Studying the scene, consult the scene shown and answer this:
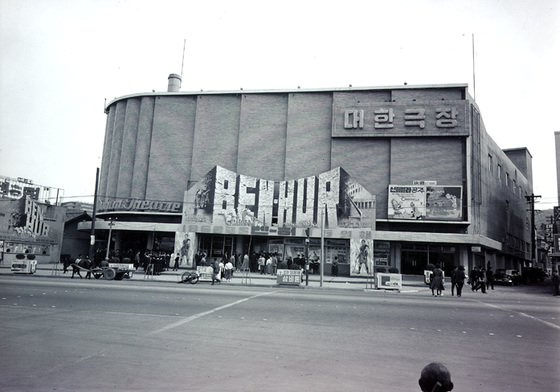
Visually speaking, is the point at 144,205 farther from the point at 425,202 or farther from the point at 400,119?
the point at 425,202

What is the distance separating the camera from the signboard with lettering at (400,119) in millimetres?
39906

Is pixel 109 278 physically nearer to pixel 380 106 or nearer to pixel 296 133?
pixel 296 133

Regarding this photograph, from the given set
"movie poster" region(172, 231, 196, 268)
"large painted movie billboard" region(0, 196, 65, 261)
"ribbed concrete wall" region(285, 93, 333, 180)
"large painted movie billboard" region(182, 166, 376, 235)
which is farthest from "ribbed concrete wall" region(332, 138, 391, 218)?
"large painted movie billboard" region(0, 196, 65, 261)

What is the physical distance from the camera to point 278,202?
4191cm

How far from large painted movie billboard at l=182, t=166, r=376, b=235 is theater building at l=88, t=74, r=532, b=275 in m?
0.10

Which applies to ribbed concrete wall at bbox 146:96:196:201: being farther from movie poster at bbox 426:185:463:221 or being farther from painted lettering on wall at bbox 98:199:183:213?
movie poster at bbox 426:185:463:221

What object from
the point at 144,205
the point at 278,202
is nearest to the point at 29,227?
the point at 144,205

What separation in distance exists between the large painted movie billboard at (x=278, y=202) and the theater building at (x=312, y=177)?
102 millimetres

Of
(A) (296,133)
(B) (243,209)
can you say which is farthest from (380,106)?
(B) (243,209)

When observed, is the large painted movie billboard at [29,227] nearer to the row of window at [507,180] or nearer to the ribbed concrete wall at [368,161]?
the ribbed concrete wall at [368,161]

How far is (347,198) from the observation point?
4025 cm

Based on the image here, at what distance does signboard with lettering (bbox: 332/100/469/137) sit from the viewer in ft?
131

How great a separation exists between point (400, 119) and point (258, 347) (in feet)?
121

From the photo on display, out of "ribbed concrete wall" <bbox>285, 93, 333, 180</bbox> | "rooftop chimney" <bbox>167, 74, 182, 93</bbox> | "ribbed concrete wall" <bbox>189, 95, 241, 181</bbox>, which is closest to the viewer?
"ribbed concrete wall" <bbox>285, 93, 333, 180</bbox>
